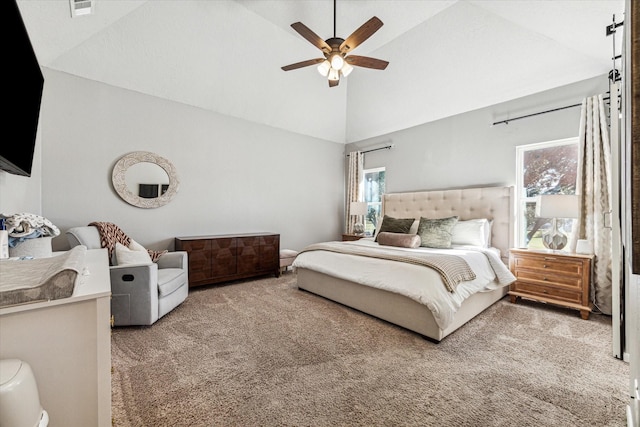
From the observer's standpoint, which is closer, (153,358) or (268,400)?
(268,400)

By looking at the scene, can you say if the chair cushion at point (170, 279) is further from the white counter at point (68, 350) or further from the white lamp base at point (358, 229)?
the white lamp base at point (358, 229)

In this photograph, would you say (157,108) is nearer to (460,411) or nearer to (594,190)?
(460,411)

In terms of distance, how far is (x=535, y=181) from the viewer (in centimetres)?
361

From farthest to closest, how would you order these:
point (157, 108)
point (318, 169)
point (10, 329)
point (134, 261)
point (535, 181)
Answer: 1. point (318, 169)
2. point (157, 108)
3. point (535, 181)
4. point (134, 261)
5. point (10, 329)

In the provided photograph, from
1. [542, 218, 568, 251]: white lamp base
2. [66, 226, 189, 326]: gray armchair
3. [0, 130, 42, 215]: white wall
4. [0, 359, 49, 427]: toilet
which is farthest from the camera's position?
[542, 218, 568, 251]: white lamp base

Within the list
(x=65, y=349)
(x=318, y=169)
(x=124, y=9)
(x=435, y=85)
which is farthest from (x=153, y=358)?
(x=435, y=85)

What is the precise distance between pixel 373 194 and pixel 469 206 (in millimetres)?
1995

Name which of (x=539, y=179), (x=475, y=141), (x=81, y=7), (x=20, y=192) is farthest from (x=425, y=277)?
(x=81, y=7)

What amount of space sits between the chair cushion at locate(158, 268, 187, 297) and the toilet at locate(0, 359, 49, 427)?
2011 millimetres

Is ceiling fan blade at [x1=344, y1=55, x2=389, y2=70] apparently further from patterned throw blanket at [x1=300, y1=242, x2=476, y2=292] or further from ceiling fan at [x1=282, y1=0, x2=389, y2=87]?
patterned throw blanket at [x1=300, y1=242, x2=476, y2=292]

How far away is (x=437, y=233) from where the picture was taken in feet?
11.9

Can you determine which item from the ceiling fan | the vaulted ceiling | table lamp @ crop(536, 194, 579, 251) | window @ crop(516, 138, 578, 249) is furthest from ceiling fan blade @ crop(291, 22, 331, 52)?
window @ crop(516, 138, 578, 249)

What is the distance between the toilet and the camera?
70 cm

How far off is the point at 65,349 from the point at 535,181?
4626 millimetres
